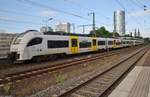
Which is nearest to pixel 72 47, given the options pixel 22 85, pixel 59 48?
pixel 59 48

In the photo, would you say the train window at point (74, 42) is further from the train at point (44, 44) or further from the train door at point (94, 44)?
the train door at point (94, 44)

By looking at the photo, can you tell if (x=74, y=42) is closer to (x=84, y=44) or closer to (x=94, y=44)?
(x=84, y=44)

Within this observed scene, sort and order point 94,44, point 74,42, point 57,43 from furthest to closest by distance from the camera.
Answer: point 94,44 → point 74,42 → point 57,43

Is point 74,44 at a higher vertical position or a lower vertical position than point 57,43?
lower

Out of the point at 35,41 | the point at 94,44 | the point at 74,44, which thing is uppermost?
the point at 35,41

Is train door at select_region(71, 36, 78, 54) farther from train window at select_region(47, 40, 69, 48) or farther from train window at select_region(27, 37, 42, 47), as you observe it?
train window at select_region(27, 37, 42, 47)

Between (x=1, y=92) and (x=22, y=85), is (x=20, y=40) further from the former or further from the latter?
(x=1, y=92)

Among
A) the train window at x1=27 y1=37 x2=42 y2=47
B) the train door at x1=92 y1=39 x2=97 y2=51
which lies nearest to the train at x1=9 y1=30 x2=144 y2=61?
the train window at x1=27 y1=37 x2=42 y2=47

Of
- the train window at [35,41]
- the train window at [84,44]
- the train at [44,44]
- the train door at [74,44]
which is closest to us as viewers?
the train at [44,44]

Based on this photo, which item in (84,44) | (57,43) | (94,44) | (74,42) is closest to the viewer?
(57,43)

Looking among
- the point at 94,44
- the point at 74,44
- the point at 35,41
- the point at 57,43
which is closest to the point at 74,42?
the point at 74,44

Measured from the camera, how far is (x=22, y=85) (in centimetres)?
1180

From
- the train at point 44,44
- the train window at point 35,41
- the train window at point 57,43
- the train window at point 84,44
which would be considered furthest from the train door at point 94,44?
the train window at point 35,41

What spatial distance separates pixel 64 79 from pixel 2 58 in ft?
39.2
